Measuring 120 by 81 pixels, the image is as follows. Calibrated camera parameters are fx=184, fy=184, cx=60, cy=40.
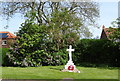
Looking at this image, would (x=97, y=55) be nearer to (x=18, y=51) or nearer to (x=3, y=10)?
(x=18, y=51)

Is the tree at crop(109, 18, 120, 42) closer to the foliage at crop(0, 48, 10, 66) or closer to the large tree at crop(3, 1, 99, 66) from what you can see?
the large tree at crop(3, 1, 99, 66)

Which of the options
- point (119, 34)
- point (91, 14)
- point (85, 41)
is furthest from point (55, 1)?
point (119, 34)

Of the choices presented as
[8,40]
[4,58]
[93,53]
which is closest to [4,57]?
[4,58]

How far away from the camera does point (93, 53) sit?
13492 millimetres

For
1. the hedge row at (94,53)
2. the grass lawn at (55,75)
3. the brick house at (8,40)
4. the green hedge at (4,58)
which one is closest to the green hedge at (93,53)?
the hedge row at (94,53)

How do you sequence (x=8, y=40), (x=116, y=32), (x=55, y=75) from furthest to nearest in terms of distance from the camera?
(x=8, y=40), (x=116, y=32), (x=55, y=75)

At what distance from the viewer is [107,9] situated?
11.7m

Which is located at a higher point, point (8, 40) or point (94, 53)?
point (8, 40)

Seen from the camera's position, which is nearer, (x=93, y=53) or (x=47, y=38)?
(x=47, y=38)

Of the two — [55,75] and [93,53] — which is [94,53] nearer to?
[93,53]

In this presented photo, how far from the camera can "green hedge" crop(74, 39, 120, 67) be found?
13195mm

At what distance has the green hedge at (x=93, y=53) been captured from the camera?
13.2 meters

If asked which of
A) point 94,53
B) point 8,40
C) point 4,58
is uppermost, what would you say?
point 8,40

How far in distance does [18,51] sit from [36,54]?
116 centimetres
